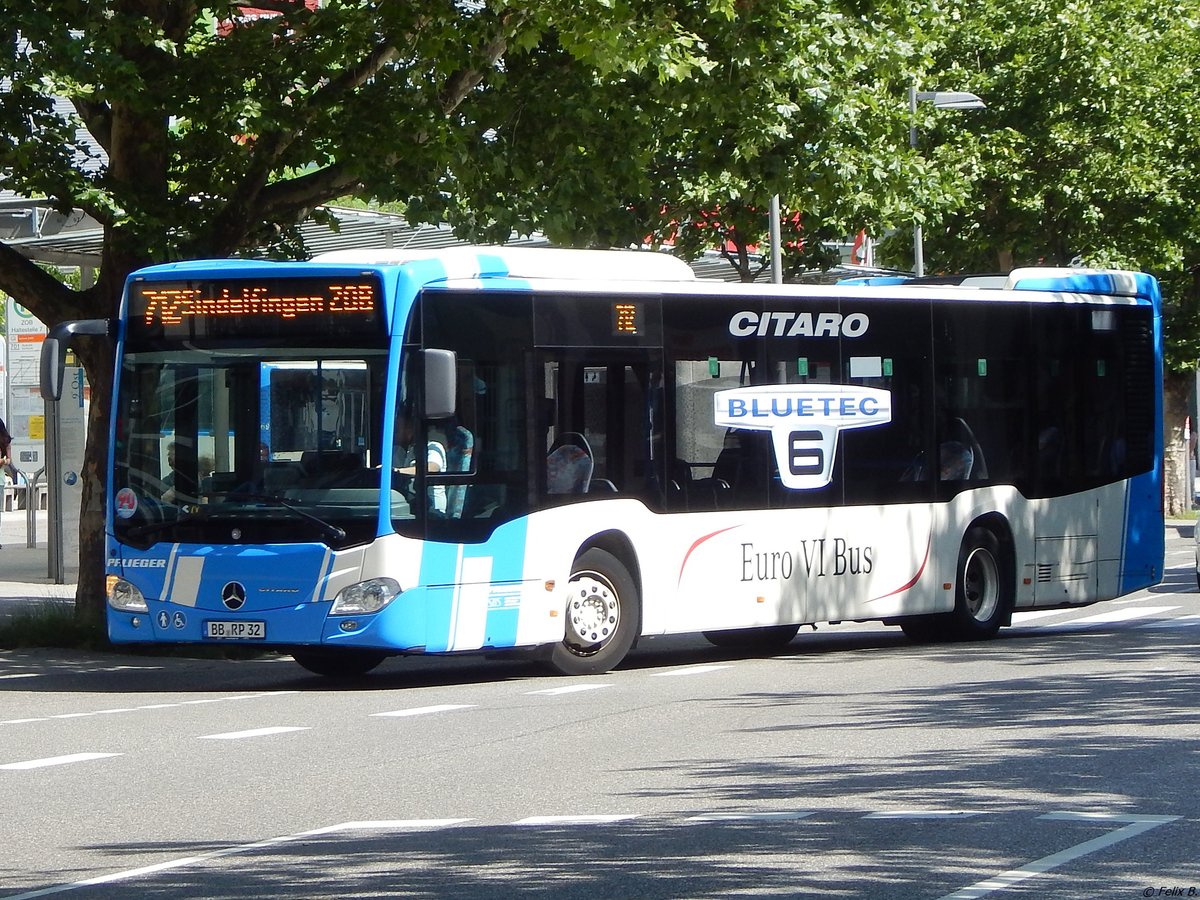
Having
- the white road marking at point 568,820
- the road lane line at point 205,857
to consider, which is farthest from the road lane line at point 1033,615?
the road lane line at point 205,857

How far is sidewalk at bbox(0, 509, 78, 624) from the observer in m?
21.7

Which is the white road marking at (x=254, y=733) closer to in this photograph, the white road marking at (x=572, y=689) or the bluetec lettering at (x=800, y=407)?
the white road marking at (x=572, y=689)

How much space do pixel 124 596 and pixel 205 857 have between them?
7.21 m

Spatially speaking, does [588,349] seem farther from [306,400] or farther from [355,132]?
[355,132]

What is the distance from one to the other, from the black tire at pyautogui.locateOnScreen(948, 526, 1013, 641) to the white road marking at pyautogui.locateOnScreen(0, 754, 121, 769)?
29.2 ft

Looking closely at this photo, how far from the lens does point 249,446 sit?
557 inches

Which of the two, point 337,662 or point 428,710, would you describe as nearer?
point 428,710

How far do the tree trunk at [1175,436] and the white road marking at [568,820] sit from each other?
3709cm

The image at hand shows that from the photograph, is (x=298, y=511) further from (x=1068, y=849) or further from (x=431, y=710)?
(x=1068, y=849)

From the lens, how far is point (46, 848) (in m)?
8.08

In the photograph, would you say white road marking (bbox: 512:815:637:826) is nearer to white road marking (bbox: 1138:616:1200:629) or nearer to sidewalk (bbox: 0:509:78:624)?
sidewalk (bbox: 0:509:78:624)

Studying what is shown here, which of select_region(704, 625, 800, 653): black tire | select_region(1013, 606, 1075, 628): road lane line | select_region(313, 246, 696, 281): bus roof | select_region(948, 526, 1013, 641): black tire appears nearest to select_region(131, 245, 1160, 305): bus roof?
select_region(313, 246, 696, 281): bus roof

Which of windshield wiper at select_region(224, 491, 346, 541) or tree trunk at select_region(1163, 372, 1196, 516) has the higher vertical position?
tree trunk at select_region(1163, 372, 1196, 516)

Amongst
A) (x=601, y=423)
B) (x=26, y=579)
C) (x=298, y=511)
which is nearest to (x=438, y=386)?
(x=298, y=511)
